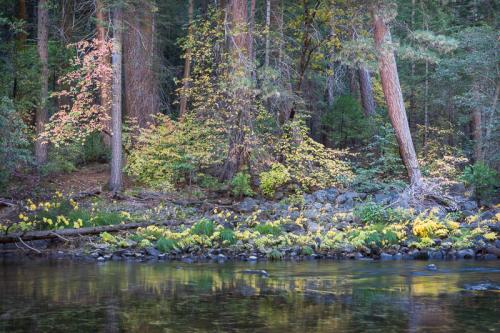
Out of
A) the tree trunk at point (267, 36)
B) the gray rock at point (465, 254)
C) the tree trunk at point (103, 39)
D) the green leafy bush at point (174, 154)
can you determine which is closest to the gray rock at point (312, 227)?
the gray rock at point (465, 254)

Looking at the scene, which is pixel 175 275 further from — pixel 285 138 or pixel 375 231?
pixel 285 138

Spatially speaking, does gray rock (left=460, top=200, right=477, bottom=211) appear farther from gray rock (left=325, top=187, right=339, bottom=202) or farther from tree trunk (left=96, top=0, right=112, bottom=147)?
tree trunk (left=96, top=0, right=112, bottom=147)

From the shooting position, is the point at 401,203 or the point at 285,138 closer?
the point at 401,203

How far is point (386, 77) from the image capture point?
19.0m

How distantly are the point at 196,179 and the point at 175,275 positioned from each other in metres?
8.55

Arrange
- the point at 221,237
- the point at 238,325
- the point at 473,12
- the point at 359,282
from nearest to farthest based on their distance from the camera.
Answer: the point at 238,325 < the point at 359,282 < the point at 221,237 < the point at 473,12

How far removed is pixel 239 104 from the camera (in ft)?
61.2

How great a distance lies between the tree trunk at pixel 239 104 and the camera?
726 inches

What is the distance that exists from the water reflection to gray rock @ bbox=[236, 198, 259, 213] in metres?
4.65

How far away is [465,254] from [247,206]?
5.95 meters

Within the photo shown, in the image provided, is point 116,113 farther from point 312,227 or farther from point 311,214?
point 312,227

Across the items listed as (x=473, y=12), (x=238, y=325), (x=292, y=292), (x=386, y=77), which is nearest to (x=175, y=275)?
(x=292, y=292)

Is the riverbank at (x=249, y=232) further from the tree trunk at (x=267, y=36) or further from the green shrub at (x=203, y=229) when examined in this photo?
the tree trunk at (x=267, y=36)

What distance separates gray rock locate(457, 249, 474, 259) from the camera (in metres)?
14.0
